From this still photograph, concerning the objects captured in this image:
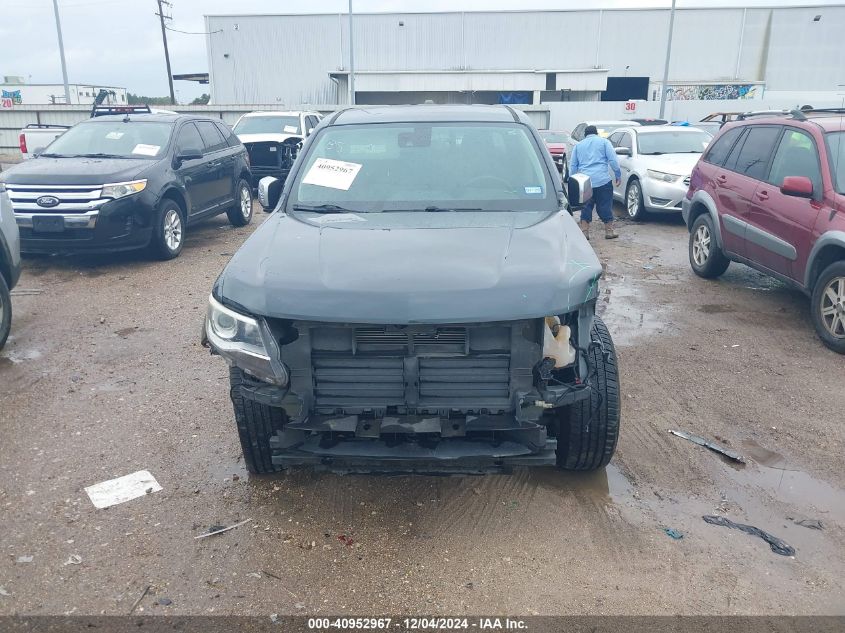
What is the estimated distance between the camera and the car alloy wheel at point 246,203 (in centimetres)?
1168

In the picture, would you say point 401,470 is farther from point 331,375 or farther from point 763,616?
point 763,616

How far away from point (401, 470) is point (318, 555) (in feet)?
1.80

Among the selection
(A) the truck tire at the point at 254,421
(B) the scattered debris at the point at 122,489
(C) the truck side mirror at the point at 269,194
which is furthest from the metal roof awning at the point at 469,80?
(A) the truck tire at the point at 254,421

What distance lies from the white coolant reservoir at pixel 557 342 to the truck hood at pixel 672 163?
9504 millimetres

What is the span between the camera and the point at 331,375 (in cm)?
308

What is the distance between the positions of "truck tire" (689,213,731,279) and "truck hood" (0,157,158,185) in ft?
22.3

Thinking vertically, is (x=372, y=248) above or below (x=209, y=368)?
above

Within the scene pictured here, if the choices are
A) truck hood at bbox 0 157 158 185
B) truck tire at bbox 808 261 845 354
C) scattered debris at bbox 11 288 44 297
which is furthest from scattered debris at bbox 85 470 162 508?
truck hood at bbox 0 157 158 185

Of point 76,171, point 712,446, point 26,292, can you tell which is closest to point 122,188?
point 76,171

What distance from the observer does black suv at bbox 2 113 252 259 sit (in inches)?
315

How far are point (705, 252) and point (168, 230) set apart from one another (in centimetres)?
669

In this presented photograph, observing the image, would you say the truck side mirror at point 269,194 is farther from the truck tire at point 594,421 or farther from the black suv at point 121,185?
the black suv at point 121,185

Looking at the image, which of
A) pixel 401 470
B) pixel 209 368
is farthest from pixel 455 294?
pixel 209 368

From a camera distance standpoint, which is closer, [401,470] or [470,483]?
[401,470]
